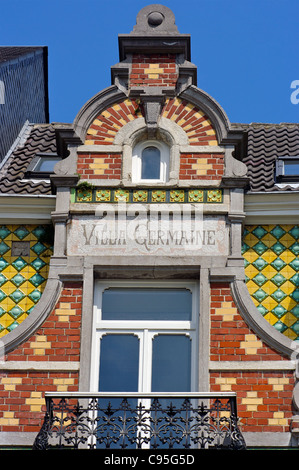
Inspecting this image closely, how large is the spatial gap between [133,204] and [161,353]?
6.50ft

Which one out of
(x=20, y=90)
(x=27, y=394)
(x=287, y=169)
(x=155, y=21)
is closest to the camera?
(x=27, y=394)

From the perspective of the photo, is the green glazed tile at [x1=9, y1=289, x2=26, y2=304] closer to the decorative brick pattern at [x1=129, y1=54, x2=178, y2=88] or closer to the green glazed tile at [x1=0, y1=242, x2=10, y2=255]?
the green glazed tile at [x1=0, y1=242, x2=10, y2=255]

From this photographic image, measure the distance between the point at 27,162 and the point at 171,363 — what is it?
475cm

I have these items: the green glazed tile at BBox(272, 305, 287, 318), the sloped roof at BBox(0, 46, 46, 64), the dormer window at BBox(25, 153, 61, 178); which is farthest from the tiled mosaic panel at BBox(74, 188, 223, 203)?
the sloped roof at BBox(0, 46, 46, 64)

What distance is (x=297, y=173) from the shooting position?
56.6 feet

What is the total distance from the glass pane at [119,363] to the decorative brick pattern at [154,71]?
11.6 feet

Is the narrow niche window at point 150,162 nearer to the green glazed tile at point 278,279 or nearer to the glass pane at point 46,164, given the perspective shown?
the green glazed tile at point 278,279

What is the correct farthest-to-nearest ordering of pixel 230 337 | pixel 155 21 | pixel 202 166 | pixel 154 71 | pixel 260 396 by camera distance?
pixel 155 21 → pixel 154 71 → pixel 202 166 → pixel 230 337 → pixel 260 396

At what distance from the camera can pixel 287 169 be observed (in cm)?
1745

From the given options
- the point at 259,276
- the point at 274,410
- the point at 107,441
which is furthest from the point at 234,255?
the point at 107,441

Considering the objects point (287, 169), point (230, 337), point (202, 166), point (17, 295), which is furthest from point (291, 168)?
point (17, 295)

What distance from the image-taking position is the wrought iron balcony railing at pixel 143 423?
13.3 meters

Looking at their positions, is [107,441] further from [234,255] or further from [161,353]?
[234,255]

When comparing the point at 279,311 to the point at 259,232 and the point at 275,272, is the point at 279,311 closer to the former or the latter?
the point at 275,272
